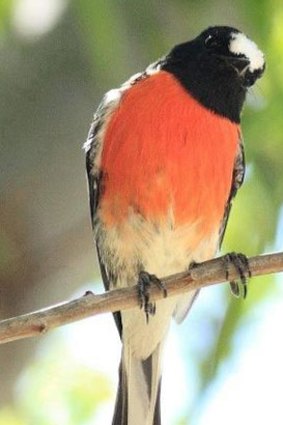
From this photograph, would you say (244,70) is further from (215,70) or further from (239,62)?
(215,70)

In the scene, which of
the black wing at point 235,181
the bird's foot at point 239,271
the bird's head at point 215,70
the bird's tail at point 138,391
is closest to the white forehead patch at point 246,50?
the bird's head at point 215,70

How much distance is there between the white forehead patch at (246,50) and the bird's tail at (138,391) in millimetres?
944

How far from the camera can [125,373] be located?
2.76m

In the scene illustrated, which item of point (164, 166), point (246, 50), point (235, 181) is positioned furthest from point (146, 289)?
point (246, 50)

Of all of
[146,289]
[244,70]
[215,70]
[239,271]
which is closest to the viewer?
[239,271]

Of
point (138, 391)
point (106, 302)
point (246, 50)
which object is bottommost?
point (106, 302)

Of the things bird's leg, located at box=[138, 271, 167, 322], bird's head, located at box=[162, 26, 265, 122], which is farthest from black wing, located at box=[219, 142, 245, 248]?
bird's leg, located at box=[138, 271, 167, 322]

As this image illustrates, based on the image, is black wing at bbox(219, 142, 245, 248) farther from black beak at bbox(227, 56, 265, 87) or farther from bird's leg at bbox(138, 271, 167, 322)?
bird's leg at bbox(138, 271, 167, 322)

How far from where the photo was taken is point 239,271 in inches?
79.7

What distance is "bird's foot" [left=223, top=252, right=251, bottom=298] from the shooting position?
1.94 m

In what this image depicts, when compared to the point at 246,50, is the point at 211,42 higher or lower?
higher

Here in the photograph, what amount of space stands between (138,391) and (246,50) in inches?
41.0

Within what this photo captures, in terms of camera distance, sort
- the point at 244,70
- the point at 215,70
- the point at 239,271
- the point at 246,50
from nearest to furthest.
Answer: the point at 239,271, the point at 246,50, the point at 244,70, the point at 215,70

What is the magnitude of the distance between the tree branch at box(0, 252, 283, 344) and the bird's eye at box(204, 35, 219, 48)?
0.83 metres
